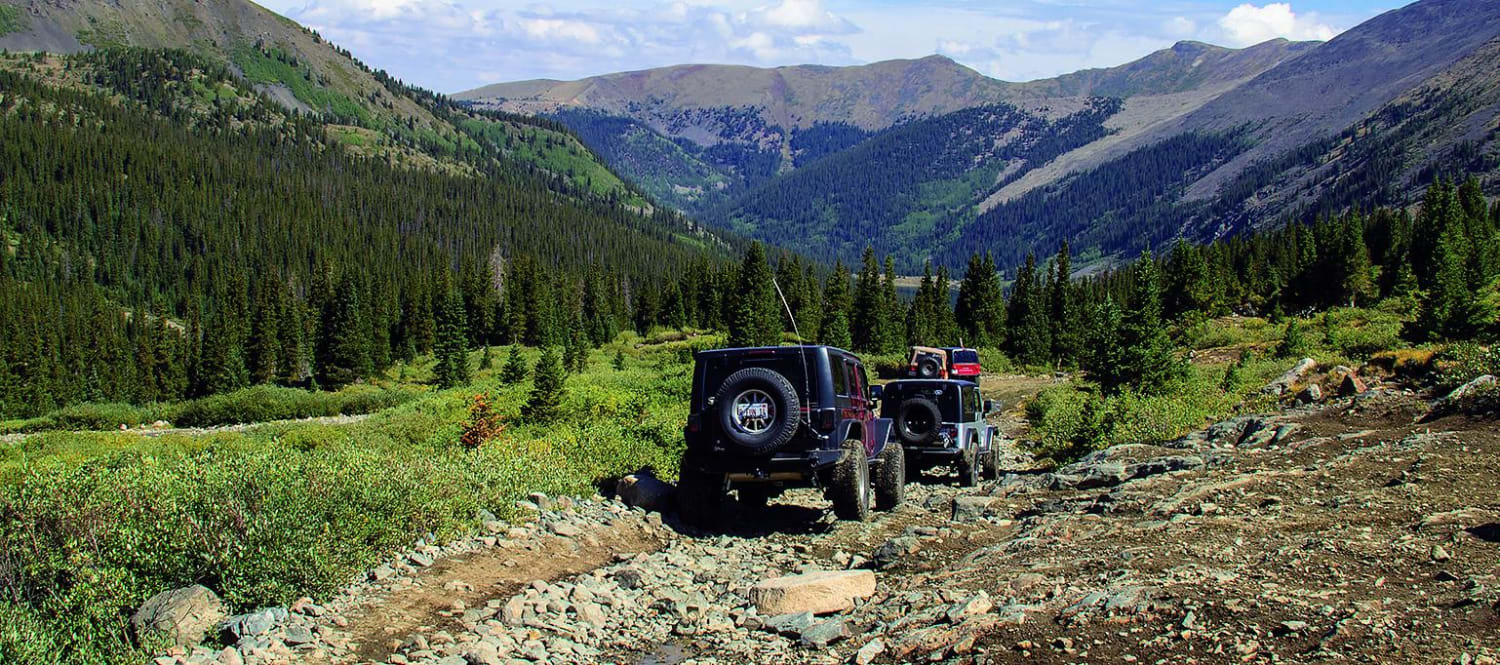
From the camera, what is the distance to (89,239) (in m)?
150

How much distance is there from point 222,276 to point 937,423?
15003 centimetres

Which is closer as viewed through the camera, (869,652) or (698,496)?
(869,652)

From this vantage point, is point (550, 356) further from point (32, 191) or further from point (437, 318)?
point (32, 191)

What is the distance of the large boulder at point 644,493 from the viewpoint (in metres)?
14.4

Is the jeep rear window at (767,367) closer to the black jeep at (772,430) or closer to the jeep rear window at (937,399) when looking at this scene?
the black jeep at (772,430)

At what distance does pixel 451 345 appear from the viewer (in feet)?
278

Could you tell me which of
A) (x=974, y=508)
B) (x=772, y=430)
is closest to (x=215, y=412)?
(x=772, y=430)

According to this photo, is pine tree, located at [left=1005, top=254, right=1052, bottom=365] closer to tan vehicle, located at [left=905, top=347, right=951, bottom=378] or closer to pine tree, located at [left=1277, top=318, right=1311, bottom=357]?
pine tree, located at [left=1277, top=318, right=1311, bottom=357]

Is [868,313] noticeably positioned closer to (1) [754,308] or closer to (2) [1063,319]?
(1) [754,308]

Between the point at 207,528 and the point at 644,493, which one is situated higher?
the point at 207,528

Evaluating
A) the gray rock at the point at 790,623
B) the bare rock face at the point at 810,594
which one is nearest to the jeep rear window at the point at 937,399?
the bare rock face at the point at 810,594

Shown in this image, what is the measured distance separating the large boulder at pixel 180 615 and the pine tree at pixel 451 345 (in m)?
68.1

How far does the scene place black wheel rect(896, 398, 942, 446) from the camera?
63.0 ft

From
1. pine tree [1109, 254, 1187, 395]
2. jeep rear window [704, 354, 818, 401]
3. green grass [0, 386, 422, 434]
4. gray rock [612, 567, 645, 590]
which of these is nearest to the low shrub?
green grass [0, 386, 422, 434]
